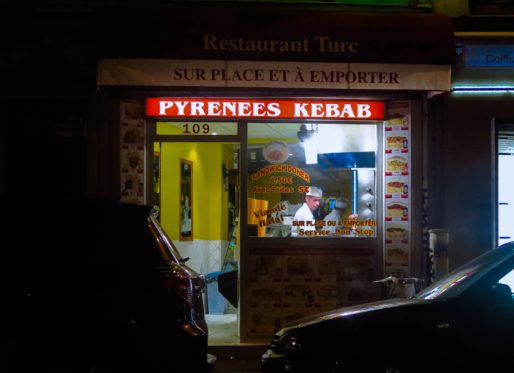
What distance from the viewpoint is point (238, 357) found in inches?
374

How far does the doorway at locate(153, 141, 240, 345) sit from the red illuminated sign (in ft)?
1.47

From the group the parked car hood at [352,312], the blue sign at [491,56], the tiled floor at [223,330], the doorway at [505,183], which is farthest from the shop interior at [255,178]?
the parked car hood at [352,312]

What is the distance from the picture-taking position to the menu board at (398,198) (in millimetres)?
10000

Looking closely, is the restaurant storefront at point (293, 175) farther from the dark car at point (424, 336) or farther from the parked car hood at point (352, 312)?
the dark car at point (424, 336)

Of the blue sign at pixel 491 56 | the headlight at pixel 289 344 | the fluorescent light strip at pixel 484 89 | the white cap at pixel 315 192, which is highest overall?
the blue sign at pixel 491 56

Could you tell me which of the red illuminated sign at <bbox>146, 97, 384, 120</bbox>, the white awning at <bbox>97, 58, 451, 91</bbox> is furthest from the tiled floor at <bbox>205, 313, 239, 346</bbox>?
the white awning at <bbox>97, 58, 451, 91</bbox>

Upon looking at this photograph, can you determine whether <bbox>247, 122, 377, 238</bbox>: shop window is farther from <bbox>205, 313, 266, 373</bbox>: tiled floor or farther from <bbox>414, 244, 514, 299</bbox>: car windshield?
<bbox>414, 244, 514, 299</bbox>: car windshield

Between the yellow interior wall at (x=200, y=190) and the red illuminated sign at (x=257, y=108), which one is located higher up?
the red illuminated sign at (x=257, y=108)

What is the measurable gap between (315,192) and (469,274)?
407 cm

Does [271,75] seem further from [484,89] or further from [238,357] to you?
[238,357]

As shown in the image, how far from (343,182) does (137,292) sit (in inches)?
198

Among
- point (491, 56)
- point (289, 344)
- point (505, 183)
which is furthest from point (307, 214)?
point (289, 344)

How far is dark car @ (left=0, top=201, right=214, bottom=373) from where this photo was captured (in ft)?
18.0

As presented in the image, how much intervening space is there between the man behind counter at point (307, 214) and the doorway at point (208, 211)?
0.85m
